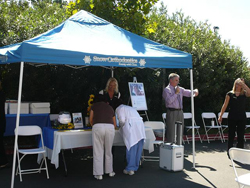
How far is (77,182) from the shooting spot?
16.9 feet

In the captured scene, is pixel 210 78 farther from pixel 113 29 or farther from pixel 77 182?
pixel 77 182

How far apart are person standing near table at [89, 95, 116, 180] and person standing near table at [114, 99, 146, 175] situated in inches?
11.1

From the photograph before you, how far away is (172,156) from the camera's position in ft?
19.0

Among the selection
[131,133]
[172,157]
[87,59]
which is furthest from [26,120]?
[172,157]

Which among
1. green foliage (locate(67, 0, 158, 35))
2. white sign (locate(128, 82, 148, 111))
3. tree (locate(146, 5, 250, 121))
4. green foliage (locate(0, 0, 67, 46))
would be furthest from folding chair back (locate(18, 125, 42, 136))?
tree (locate(146, 5, 250, 121))

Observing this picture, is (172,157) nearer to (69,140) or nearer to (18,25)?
(69,140)

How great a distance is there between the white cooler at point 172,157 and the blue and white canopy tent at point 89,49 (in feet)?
5.03

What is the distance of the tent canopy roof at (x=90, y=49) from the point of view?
183 inches

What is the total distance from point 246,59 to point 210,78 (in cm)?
253

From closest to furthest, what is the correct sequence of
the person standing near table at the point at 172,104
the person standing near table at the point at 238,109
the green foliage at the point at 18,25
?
the person standing near table at the point at 172,104 < the person standing near table at the point at 238,109 < the green foliage at the point at 18,25

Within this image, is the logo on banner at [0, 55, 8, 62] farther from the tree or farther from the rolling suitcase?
the tree

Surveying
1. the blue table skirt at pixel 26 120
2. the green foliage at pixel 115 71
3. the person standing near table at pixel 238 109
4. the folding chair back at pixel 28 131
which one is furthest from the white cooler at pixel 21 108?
the person standing near table at pixel 238 109

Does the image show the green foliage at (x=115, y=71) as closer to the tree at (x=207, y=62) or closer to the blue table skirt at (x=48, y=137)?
the tree at (x=207, y=62)

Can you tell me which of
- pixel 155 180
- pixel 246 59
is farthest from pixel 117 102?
pixel 246 59
